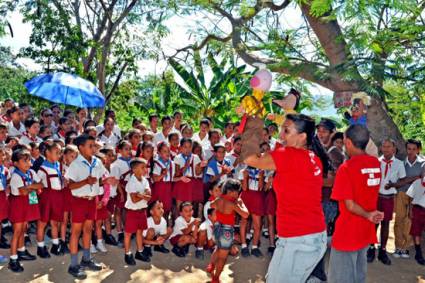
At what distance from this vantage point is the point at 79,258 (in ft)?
18.7

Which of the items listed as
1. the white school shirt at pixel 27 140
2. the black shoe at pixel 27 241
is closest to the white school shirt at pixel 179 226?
the black shoe at pixel 27 241

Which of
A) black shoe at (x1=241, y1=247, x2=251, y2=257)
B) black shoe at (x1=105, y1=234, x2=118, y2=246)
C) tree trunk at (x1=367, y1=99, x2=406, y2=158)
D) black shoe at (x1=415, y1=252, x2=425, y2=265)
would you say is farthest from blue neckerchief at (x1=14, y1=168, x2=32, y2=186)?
tree trunk at (x1=367, y1=99, x2=406, y2=158)

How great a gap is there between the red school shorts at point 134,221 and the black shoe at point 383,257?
313 cm

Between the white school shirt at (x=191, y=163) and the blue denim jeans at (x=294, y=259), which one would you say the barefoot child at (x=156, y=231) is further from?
the blue denim jeans at (x=294, y=259)

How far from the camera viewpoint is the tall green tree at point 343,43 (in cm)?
605

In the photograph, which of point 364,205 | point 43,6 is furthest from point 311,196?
point 43,6

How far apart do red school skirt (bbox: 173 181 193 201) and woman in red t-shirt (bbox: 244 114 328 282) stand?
12.1ft

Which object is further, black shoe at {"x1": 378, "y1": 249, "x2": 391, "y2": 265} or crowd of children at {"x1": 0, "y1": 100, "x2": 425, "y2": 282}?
black shoe at {"x1": 378, "y1": 249, "x2": 391, "y2": 265}

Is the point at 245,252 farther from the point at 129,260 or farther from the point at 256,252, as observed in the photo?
the point at 129,260

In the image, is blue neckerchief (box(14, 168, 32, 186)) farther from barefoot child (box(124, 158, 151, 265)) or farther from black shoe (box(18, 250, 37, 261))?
barefoot child (box(124, 158, 151, 265))

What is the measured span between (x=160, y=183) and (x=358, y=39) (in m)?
3.28

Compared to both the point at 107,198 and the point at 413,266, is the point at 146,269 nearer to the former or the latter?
the point at 107,198

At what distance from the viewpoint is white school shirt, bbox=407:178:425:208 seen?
20.8 ft

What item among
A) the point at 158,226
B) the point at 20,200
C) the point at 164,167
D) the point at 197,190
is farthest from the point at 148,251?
the point at 20,200
